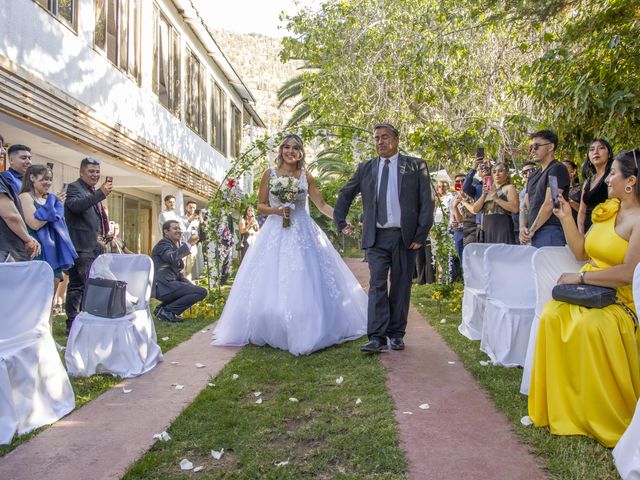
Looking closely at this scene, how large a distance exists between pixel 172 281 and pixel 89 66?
15.1 feet

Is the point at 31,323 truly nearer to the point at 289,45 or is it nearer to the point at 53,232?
the point at 53,232

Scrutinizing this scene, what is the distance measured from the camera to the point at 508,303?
5.74 meters

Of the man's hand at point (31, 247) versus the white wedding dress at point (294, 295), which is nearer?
the man's hand at point (31, 247)

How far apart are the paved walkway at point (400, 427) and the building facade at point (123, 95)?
4.95 meters

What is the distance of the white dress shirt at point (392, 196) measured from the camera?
596 centimetres

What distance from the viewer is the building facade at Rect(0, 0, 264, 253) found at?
8.61 metres

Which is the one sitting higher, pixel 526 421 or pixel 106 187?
pixel 106 187

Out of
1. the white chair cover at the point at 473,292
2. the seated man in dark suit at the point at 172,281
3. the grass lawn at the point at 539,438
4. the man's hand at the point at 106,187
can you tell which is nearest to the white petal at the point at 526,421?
the grass lawn at the point at 539,438

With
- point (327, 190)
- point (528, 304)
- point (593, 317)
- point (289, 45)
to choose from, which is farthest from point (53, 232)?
point (327, 190)

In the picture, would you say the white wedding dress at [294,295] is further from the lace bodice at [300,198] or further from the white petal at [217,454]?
the white petal at [217,454]

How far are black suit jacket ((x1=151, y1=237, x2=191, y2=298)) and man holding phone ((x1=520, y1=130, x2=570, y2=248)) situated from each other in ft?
15.8

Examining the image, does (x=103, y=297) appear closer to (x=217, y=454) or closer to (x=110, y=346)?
(x=110, y=346)

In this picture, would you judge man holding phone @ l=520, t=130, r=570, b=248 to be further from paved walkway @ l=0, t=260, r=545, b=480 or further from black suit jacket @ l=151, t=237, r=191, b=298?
black suit jacket @ l=151, t=237, r=191, b=298

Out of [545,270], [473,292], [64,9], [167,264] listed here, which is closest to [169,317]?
[167,264]
